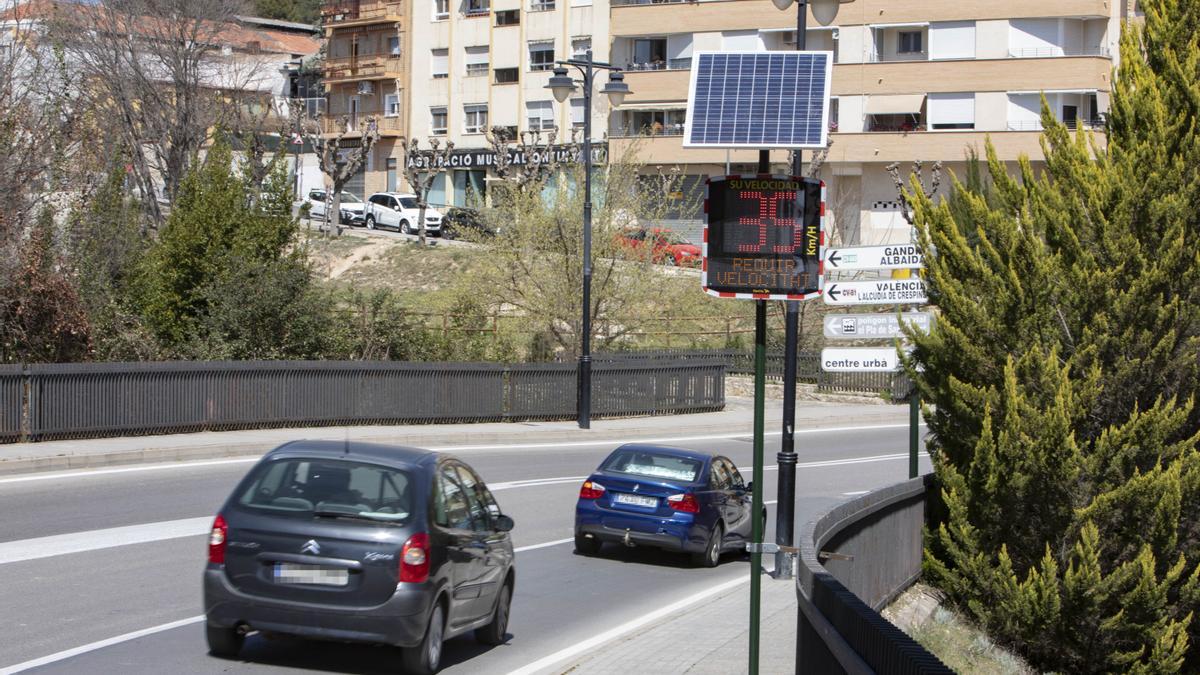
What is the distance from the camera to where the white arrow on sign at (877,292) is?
17.9m

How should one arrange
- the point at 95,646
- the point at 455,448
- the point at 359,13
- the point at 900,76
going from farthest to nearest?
the point at 359,13, the point at 900,76, the point at 455,448, the point at 95,646

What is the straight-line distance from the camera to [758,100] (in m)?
11.2

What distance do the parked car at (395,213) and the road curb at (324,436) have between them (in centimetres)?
3181

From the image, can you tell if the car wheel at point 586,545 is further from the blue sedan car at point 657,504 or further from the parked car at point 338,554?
the parked car at point 338,554

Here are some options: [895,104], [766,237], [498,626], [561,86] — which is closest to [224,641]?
[498,626]

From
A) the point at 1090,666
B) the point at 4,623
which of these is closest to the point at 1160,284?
the point at 1090,666

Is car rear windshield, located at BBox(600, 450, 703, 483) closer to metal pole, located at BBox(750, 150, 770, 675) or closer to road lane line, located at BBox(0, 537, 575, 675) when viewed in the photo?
road lane line, located at BBox(0, 537, 575, 675)

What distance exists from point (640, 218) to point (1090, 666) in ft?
101

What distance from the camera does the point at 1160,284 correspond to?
15.6m

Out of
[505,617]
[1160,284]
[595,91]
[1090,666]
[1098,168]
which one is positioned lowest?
[1090,666]

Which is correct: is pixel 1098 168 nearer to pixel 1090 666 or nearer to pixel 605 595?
pixel 1090 666

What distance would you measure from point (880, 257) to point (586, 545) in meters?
5.23

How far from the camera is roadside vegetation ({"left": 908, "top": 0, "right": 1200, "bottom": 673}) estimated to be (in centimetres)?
1486

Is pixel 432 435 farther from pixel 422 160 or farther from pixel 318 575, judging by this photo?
pixel 422 160
